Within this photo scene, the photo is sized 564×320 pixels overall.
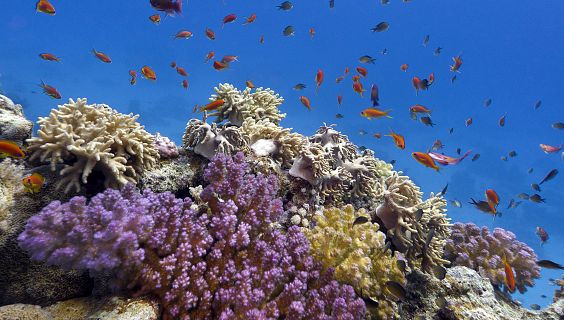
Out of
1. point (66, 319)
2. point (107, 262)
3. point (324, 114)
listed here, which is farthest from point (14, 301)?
point (324, 114)

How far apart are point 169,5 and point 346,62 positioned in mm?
148780

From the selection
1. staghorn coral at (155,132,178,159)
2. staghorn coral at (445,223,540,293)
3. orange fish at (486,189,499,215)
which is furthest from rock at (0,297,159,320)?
orange fish at (486,189,499,215)

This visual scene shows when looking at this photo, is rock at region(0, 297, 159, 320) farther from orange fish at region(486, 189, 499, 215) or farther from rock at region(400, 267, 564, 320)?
orange fish at region(486, 189, 499, 215)

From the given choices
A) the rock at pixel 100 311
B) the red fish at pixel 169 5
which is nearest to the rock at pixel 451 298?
the rock at pixel 100 311

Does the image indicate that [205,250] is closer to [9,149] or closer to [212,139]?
[212,139]

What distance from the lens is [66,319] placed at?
239cm

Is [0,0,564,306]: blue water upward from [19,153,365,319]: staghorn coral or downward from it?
upward

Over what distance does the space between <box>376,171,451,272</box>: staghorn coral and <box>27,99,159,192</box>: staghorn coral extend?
3276 mm

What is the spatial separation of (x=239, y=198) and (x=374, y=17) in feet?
549

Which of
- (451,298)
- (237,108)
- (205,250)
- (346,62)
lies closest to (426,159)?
(451,298)

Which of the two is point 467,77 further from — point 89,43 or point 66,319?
point 89,43

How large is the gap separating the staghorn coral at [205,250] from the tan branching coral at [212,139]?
3.61 ft

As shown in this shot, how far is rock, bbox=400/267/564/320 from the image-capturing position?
327cm

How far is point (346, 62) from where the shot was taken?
471 feet
